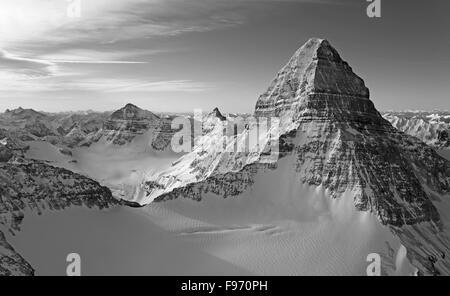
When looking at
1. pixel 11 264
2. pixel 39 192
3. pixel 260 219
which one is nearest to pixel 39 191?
pixel 39 192

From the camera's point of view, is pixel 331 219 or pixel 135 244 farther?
pixel 331 219

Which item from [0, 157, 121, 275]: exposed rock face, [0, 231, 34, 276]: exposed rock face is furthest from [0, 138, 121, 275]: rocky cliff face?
[0, 231, 34, 276]: exposed rock face

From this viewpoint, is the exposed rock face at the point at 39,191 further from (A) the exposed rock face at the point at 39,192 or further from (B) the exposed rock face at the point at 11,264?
(B) the exposed rock face at the point at 11,264

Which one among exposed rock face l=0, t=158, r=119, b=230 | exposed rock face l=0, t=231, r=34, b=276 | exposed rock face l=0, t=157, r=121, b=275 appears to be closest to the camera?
exposed rock face l=0, t=231, r=34, b=276

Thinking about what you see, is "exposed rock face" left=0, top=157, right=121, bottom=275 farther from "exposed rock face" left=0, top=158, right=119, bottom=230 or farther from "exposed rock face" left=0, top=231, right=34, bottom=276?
"exposed rock face" left=0, top=231, right=34, bottom=276

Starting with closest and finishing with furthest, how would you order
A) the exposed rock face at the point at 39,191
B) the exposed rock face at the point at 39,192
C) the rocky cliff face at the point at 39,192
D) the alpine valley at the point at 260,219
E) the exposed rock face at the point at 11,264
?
the exposed rock face at the point at 11,264 < the rocky cliff face at the point at 39,192 < the exposed rock face at the point at 39,192 < the exposed rock face at the point at 39,191 < the alpine valley at the point at 260,219

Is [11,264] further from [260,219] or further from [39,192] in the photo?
[260,219]

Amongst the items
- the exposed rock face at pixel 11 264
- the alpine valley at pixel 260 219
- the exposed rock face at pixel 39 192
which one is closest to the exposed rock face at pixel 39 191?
the exposed rock face at pixel 39 192

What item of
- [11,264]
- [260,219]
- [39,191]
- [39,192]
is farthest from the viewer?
[260,219]
